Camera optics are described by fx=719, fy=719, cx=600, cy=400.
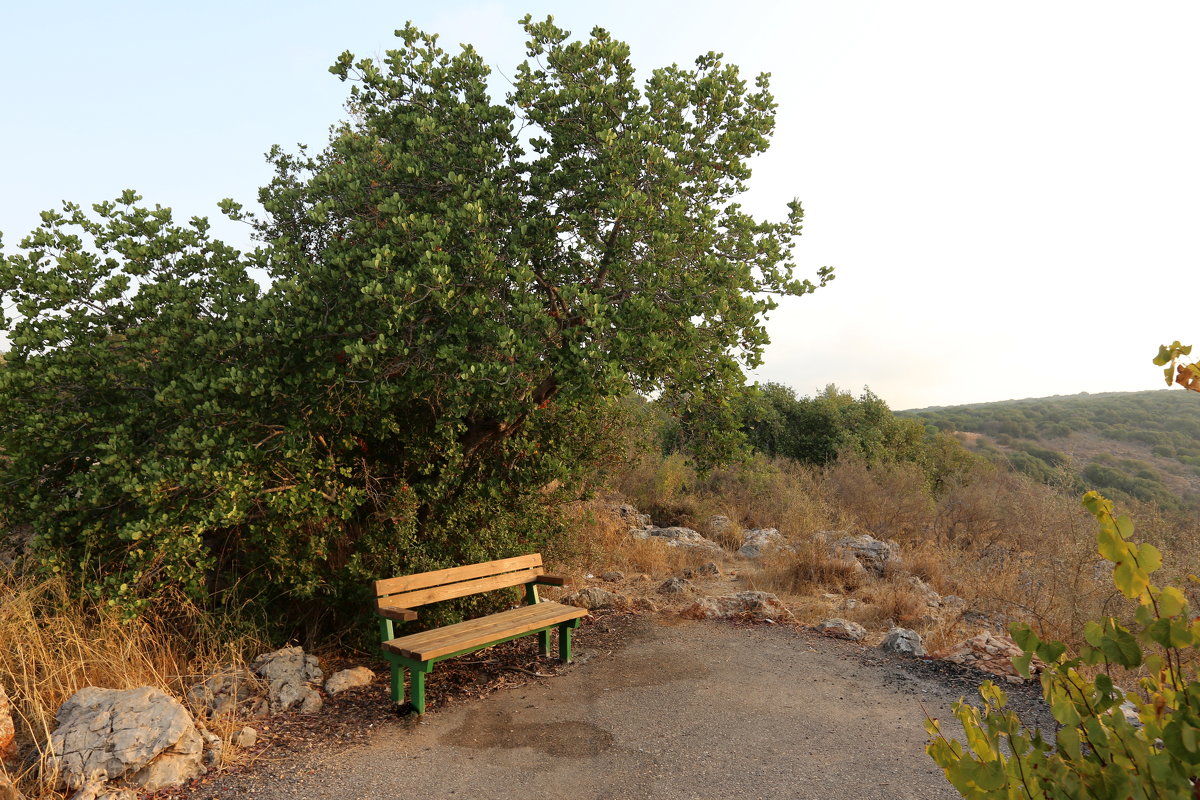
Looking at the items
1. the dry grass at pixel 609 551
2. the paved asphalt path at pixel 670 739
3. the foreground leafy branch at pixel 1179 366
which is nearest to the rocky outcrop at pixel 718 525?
the dry grass at pixel 609 551

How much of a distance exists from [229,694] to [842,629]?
5690 mm

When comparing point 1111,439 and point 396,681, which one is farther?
point 1111,439

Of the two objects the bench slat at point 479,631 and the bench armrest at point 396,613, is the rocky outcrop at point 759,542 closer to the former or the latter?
the bench slat at point 479,631

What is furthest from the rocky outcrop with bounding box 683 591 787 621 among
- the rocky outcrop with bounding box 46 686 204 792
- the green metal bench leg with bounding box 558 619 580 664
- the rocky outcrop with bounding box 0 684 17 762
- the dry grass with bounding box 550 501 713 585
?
the rocky outcrop with bounding box 0 684 17 762

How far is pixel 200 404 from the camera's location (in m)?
5.48

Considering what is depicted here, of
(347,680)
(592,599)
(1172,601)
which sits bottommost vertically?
(592,599)

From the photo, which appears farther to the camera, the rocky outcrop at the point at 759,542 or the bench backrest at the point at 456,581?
the rocky outcrop at the point at 759,542

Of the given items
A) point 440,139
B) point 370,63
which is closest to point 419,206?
point 440,139

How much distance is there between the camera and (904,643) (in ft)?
22.5

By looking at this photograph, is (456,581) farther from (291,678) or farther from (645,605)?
(645,605)

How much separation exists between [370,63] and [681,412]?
169 inches

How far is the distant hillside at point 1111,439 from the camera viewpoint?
27922 millimetres

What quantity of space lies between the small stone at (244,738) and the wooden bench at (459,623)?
3.16ft

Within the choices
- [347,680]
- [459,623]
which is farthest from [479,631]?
[347,680]
